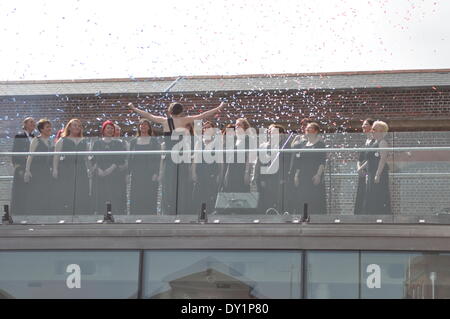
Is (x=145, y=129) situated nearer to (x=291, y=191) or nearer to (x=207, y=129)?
(x=207, y=129)

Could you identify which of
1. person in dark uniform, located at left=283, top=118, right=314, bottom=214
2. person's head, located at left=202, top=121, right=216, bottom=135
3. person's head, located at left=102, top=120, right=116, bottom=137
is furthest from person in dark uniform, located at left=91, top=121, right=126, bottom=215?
person in dark uniform, located at left=283, top=118, right=314, bottom=214

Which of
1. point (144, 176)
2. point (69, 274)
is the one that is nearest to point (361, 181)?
point (144, 176)

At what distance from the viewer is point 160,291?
46.6 feet

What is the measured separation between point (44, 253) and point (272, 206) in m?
3.34

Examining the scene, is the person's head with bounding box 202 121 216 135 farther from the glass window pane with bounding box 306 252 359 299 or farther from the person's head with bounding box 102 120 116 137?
the glass window pane with bounding box 306 252 359 299

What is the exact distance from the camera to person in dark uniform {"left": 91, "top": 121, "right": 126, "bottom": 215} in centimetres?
1469

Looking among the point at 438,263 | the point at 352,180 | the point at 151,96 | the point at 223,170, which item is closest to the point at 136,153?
the point at 223,170

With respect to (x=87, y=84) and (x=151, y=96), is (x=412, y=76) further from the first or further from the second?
(x=87, y=84)

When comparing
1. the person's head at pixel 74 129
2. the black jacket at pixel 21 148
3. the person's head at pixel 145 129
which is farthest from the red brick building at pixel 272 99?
the person's head at pixel 145 129

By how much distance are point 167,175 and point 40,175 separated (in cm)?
190

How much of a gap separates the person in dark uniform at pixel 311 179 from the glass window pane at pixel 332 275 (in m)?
0.66

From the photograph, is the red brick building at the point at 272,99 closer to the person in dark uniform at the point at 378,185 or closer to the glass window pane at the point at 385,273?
the person in dark uniform at the point at 378,185

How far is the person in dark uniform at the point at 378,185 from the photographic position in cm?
1393

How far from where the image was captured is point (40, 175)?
49.0 feet
